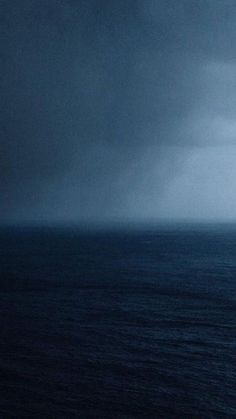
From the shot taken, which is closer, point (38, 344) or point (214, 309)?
point (38, 344)

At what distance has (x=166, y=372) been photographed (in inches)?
1763

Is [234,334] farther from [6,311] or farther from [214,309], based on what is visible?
[6,311]

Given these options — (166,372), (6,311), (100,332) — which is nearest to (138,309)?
(100,332)

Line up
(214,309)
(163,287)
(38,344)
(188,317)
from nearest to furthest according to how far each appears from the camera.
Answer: (38,344) < (188,317) < (214,309) < (163,287)

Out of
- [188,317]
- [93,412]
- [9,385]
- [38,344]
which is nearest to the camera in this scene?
[93,412]

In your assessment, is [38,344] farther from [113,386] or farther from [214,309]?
[214,309]

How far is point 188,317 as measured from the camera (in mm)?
68250

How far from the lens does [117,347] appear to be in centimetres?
5272

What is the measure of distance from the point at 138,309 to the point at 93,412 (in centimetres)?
3913

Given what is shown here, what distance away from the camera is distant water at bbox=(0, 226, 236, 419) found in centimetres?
3766

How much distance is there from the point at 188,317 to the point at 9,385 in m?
34.6

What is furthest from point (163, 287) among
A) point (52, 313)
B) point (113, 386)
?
point (113, 386)

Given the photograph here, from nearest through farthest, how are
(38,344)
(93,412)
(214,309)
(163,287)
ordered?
(93,412) < (38,344) < (214,309) < (163,287)

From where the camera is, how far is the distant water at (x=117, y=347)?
37.7 m
